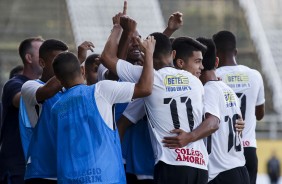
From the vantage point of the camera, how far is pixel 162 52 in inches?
309

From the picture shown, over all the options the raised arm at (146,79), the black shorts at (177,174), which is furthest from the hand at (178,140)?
the raised arm at (146,79)

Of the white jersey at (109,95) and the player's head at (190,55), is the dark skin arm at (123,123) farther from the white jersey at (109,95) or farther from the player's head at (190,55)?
the white jersey at (109,95)

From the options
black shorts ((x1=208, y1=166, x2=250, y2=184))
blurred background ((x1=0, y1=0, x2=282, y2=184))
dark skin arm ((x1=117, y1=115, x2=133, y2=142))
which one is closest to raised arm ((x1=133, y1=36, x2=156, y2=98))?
dark skin arm ((x1=117, y1=115, x2=133, y2=142))

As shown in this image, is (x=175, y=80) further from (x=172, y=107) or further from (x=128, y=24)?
(x=128, y=24)

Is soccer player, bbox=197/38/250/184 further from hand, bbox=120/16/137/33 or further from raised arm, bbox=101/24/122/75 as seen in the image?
raised arm, bbox=101/24/122/75

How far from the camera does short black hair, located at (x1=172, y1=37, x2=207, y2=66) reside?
8.07 m

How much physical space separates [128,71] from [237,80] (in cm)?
203

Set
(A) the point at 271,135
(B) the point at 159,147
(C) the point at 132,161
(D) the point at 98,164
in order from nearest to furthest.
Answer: (D) the point at 98,164
(B) the point at 159,147
(C) the point at 132,161
(A) the point at 271,135

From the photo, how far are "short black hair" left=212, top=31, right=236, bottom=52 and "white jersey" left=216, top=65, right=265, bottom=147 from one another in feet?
0.64

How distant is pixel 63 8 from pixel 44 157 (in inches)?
1028

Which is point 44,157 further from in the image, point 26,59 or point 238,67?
point 238,67

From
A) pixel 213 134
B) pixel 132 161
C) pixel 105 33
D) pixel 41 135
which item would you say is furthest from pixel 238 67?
pixel 105 33

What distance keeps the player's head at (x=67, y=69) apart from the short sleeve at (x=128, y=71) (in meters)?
0.46

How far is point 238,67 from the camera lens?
9625mm
